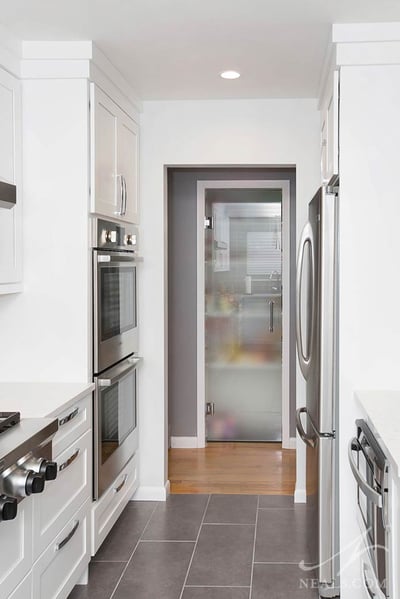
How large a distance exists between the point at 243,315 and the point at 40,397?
287 centimetres

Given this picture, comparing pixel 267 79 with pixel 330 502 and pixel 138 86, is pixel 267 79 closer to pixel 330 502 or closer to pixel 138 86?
pixel 138 86

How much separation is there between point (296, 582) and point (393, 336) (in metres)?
1.21

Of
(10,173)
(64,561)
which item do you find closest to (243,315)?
(10,173)

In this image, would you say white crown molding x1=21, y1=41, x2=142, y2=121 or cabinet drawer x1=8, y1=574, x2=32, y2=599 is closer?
cabinet drawer x1=8, y1=574, x2=32, y2=599

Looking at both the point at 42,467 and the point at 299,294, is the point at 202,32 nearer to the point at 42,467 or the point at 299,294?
the point at 299,294

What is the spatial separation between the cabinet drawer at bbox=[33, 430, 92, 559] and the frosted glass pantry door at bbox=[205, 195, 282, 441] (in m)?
2.53

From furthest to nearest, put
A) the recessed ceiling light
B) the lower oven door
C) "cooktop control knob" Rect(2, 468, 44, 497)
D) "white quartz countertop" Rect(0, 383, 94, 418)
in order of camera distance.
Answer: the recessed ceiling light → the lower oven door → "white quartz countertop" Rect(0, 383, 94, 418) → "cooktop control knob" Rect(2, 468, 44, 497)

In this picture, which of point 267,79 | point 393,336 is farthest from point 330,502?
point 267,79

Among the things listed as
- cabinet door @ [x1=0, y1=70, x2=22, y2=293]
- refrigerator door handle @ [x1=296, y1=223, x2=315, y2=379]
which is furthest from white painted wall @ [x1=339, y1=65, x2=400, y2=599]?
cabinet door @ [x1=0, y1=70, x2=22, y2=293]

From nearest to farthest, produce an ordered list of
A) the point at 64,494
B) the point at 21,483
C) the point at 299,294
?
the point at 21,483 → the point at 64,494 → the point at 299,294

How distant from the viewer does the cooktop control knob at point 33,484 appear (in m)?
2.02

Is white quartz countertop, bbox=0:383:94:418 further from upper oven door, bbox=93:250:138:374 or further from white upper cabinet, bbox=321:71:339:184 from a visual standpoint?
white upper cabinet, bbox=321:71:339:184

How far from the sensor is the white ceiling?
2664mm

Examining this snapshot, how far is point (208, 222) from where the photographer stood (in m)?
5.39
